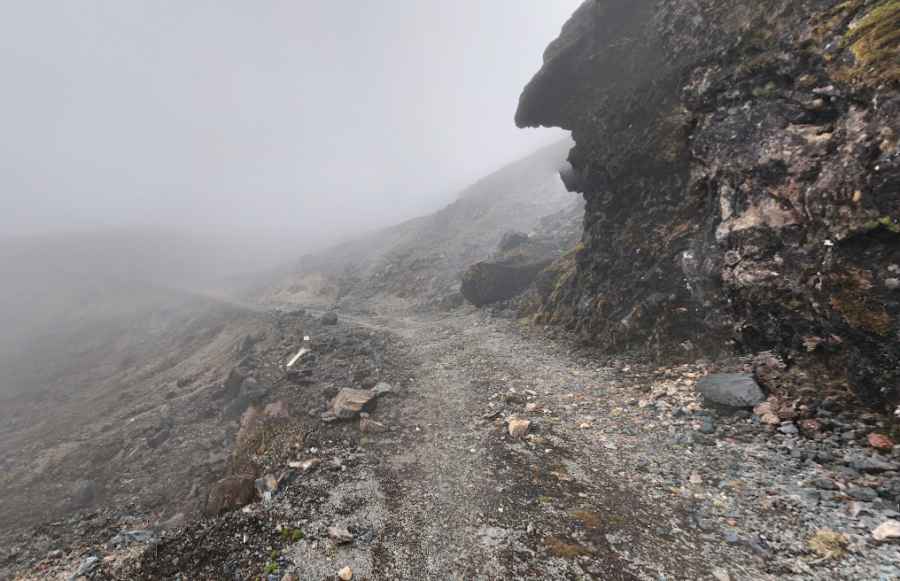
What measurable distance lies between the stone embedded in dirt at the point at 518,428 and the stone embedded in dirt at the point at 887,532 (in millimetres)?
6902

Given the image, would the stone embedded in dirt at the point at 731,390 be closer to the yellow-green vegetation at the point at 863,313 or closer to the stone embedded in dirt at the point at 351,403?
the yellow-green vegetation at the point at 863,313

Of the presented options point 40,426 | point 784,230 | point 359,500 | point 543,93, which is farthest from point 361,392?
point 40,426

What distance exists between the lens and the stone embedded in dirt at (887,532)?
18.7ft

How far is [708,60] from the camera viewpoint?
13766 mm

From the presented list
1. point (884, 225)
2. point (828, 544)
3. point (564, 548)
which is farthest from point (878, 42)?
point (564, 548)

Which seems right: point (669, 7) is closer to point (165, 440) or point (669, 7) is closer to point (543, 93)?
point (543, 93)

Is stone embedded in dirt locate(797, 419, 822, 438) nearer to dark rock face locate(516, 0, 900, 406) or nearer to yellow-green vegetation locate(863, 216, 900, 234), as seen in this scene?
dark rock face locate(516, 0, 900, 406)

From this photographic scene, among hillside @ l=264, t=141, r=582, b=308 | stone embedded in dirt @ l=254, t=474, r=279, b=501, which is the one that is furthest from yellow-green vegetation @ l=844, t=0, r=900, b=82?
hillside @ l=264, t=141, r=582, b=308

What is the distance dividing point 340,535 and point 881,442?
10978 mm

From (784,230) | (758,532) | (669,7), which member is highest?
(669,7)

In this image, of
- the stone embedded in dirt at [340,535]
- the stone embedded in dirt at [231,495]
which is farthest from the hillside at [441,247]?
the stone embedded in dirt at [340,535]

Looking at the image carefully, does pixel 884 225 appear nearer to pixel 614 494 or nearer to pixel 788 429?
pixel 788 429

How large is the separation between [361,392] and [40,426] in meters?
29.6

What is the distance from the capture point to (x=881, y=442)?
7.20 metres
